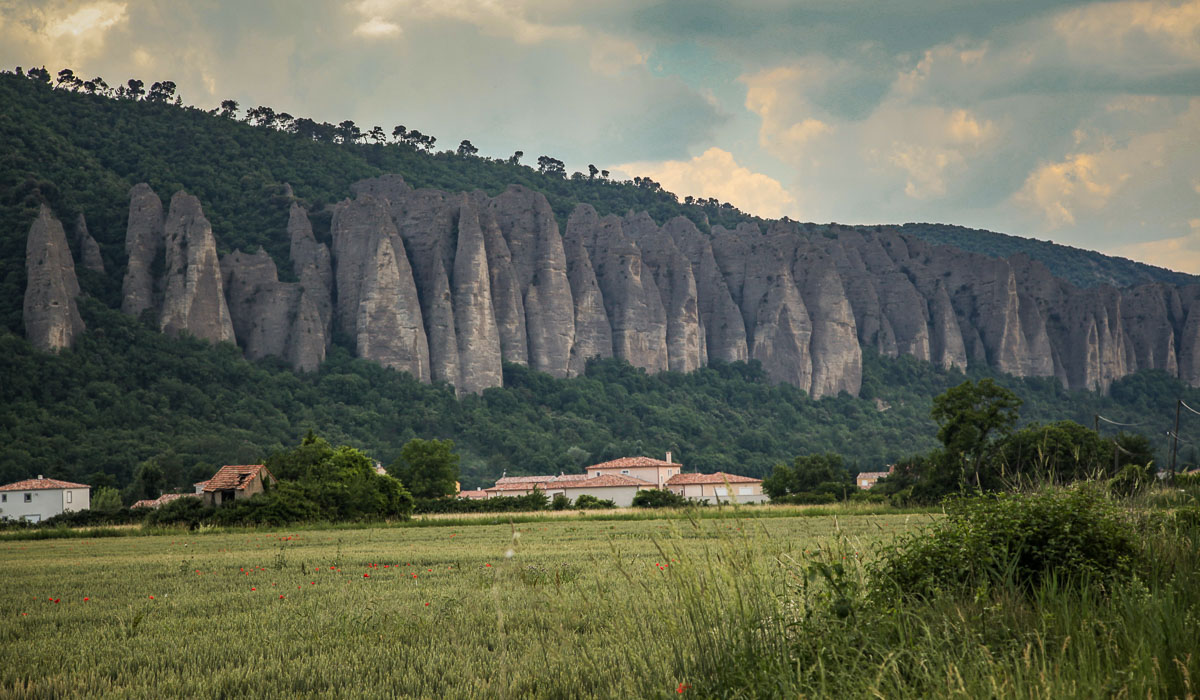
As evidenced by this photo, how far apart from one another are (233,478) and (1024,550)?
50829 millimetres

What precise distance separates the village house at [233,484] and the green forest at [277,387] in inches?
1268

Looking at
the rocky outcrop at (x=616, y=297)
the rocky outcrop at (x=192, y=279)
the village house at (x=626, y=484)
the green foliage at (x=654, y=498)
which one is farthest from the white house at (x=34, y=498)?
the green foliage at (x=654, y=498)

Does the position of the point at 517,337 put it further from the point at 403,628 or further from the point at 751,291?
the point at 403,628

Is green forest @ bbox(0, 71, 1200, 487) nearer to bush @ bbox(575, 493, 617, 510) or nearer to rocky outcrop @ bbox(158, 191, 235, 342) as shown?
rocky outcrop @ bbox(158, 191, 235, 342)

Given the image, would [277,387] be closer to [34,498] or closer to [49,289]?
[49,289]

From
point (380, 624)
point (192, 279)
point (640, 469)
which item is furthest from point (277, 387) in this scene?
point (380, 624)

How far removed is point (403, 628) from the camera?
1016 centimetres

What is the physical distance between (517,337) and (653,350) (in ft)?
74.2

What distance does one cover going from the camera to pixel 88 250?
11038 centimetres

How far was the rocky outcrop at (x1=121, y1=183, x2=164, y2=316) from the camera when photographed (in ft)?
352

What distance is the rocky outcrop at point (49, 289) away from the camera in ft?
313

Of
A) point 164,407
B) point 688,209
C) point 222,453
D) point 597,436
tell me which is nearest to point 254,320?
point 164,407

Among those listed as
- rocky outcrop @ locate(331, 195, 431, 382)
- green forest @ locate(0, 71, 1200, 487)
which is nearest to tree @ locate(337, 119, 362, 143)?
green forest @ locate(0, 71, 1200, 487)

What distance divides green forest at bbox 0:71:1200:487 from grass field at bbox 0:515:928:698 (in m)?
72.7
